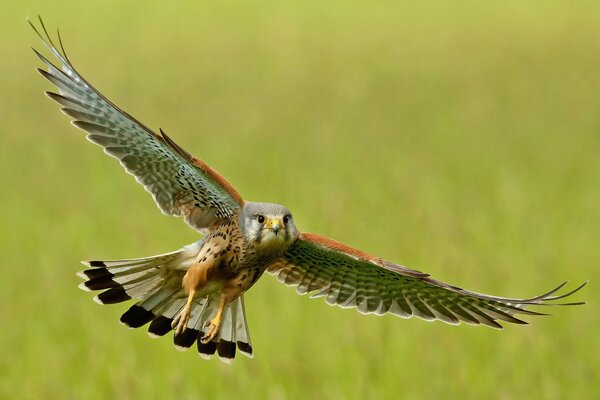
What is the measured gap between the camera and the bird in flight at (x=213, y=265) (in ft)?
14.8

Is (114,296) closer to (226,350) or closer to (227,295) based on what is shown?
(226,350)

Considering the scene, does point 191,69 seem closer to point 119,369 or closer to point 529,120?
point 529,120

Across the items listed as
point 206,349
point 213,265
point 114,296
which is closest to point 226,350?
point 206,349

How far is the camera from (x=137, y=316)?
17.0ft

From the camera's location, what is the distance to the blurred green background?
9281 millimetres

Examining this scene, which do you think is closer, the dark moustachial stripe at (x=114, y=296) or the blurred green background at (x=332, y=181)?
the dark moustachial stripe at (x=114, y=296)

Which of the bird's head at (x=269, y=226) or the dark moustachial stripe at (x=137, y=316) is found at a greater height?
the dark moustachial stripe at (x=137, y=316)

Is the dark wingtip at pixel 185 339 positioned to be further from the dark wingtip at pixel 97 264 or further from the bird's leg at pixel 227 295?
the bird's leg at pixel 227 295

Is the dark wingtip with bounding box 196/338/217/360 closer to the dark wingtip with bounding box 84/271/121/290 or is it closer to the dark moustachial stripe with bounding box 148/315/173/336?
the dark moustachial stripe with bounding box 148/315/173/336

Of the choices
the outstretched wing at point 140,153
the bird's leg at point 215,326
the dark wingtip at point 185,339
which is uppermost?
the outstretched wing at point 140,153

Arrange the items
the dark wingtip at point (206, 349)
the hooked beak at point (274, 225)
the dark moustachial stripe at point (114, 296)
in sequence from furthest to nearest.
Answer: the dark wingtip at point (206, 349) < the dark moustachial stripe at point (114, 296) < the hooked beak at point (274, 225)

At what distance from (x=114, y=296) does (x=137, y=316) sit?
0.14 metres

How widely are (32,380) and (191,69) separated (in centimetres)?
1507

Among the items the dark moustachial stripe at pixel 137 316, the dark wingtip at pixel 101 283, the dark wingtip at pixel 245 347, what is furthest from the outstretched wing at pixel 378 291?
the dark wingtip at pixel 101 283
